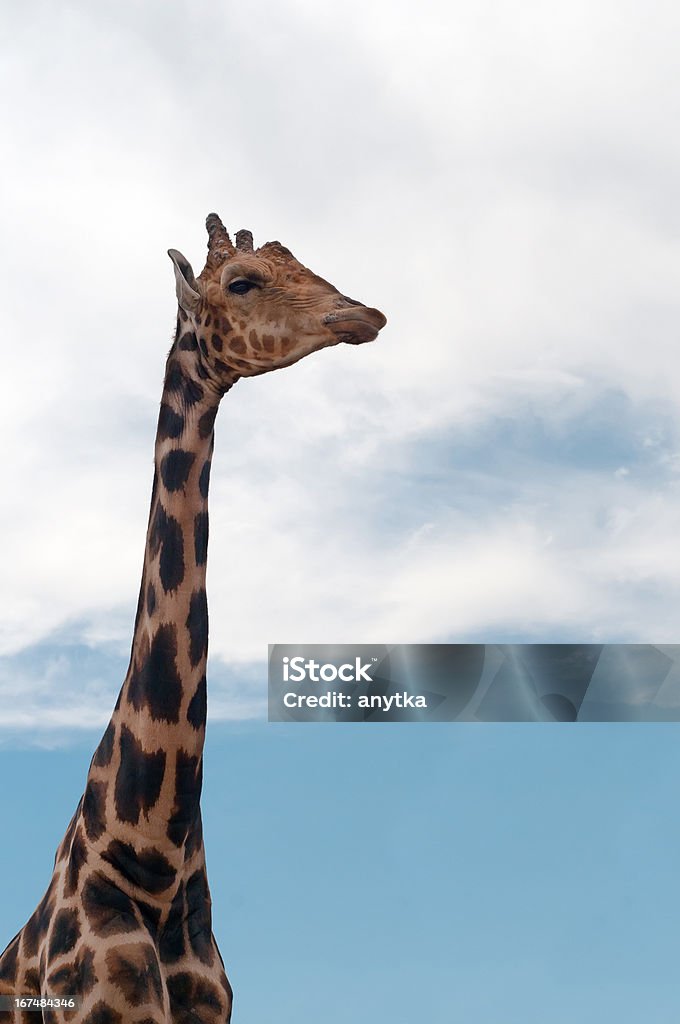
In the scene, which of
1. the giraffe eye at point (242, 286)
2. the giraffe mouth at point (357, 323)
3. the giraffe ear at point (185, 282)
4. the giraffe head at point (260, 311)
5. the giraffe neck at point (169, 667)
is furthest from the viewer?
the giraffe ear at point (185, 282)

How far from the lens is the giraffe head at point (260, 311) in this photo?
7.79m

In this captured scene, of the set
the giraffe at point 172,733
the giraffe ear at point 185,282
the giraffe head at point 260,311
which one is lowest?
the giraffe at point 172,733

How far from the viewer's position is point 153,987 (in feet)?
24.5

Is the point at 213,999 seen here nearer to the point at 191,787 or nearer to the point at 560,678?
the point at 191,787

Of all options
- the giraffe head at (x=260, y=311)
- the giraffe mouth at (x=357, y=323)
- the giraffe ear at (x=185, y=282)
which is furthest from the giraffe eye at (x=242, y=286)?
the giraffe mouth at (x=357, y=323)

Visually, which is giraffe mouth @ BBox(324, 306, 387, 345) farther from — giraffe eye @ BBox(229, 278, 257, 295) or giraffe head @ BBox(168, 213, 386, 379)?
giraffe eye @ BBox(229, 278, 257, 295)

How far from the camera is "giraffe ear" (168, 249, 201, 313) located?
329 inches

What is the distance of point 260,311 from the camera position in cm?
808

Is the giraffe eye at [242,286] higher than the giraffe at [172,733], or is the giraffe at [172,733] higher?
the giraffe eye at [242,286]

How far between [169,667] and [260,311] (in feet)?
7.57

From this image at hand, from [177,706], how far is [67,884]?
1.32 meters

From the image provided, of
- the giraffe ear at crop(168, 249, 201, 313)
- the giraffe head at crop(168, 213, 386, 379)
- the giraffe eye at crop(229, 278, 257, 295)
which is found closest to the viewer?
the giraffe head at crop(168, 213, 386, 379)

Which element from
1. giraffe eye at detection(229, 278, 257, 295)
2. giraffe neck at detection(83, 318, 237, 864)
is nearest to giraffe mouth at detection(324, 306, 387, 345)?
giraffe eye at detection(229, 278, 257, 295)

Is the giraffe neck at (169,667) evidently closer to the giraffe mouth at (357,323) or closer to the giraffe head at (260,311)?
the giraffe head at (260,311)
